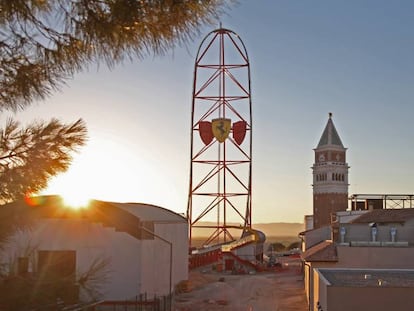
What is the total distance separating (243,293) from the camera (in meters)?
34.5

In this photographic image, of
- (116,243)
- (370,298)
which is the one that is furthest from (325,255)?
(370,298)

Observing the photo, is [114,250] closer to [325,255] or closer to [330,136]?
[325,255]

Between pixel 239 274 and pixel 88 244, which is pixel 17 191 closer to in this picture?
pixel 88 244

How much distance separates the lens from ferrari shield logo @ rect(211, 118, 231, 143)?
52.4 metres

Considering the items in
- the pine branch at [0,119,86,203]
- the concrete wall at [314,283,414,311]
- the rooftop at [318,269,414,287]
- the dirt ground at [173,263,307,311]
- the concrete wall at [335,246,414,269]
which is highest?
the pine branch at [0,119,86,203]

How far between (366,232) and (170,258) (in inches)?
494

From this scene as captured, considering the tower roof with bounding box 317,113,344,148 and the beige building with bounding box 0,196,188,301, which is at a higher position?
the tower roof with bounding box 317,113,344,148

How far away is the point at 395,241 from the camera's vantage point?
3494 centimetres

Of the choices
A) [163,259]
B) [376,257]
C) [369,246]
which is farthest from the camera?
[369,246]

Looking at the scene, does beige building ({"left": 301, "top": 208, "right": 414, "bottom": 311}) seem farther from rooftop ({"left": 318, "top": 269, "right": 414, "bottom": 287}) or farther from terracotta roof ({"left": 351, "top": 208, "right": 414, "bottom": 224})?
rooftop ({"left": 318, "top": 269, "right": 414, "bottom": 287})

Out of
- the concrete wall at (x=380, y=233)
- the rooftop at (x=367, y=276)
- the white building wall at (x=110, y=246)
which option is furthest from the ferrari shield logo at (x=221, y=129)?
the white building wall at (x=110, y=246)

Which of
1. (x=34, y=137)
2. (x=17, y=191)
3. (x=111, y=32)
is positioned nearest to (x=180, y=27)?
(x=111, y=32)

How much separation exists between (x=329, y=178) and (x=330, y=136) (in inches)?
264

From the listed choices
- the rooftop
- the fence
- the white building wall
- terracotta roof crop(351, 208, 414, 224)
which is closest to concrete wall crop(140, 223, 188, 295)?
the white building wall
